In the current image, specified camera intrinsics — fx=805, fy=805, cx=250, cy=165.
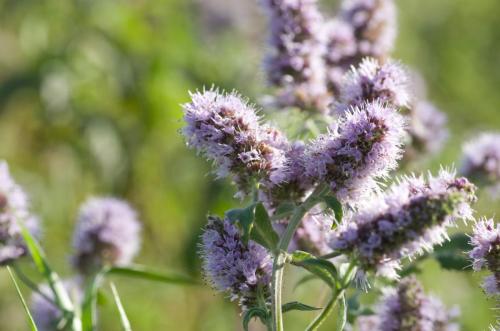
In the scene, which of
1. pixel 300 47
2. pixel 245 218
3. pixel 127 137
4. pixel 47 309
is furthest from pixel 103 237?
pixel 127 137

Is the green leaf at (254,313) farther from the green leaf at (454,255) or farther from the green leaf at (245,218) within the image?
the green leaf at (454,255)

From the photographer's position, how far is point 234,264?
5.90ft

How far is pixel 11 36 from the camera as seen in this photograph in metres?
5.75

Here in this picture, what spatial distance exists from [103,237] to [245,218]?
4.06 ft

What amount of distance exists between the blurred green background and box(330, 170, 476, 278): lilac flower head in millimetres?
2346

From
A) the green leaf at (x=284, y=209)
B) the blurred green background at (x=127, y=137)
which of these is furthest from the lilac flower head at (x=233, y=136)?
the blurred green background at (x=127, y=137)

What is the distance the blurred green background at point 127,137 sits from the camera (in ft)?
14.0

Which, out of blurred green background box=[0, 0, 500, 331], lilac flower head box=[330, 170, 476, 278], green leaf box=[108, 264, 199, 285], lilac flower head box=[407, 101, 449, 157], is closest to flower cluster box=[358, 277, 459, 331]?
lilac flower head box=[330, 170, 476, 278]

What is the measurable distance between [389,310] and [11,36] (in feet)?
14.3

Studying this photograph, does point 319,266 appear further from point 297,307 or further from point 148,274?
point 148,274

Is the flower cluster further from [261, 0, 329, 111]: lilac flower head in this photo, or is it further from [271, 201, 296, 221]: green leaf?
[261, 0, 329, 111]: lilac flower head

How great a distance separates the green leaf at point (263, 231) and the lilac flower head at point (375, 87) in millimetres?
397

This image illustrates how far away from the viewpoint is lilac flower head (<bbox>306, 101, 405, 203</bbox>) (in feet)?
5.77

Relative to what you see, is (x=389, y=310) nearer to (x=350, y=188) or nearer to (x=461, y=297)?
(x=350, y=188)
